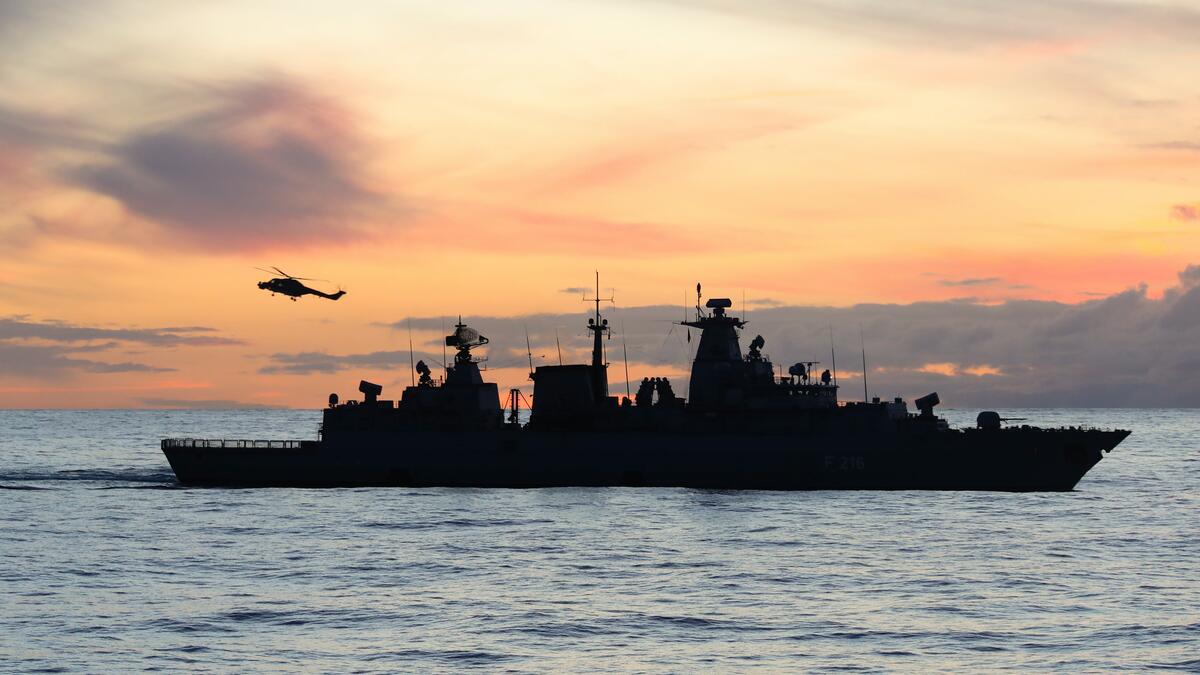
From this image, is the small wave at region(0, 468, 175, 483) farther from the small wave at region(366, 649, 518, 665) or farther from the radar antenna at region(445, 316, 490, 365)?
the small wave at region(366, 649, 518, 665)

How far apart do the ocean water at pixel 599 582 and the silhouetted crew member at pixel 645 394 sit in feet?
13.3

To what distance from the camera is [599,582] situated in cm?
3266

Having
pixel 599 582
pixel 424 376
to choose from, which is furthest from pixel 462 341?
pixel 599 582

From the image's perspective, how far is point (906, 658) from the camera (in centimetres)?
2425

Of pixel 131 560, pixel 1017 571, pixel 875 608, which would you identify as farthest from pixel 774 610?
pixel 131 560

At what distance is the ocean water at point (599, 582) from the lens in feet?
81.4

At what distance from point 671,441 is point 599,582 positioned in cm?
2071

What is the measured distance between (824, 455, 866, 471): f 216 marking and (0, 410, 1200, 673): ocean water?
3.78ft

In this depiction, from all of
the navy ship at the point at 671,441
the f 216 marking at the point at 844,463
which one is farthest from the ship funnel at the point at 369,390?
the f 216 marking at the point at 844,463

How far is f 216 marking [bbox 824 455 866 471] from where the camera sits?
51844 millimetres

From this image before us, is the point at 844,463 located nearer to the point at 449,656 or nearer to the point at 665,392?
the point at 665,392

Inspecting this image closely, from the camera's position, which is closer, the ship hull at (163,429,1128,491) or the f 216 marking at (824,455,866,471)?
the ship hull at (163,429,1128,491)

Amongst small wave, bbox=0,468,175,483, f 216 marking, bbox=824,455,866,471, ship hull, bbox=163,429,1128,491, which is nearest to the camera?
ship hull, bbox=163,429,1128,491

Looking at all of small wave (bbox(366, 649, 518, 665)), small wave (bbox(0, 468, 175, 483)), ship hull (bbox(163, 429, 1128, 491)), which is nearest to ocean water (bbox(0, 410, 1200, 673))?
small wave (bbox(366, 649, 518, 665))
